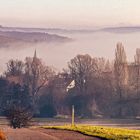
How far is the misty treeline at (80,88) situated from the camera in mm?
95938

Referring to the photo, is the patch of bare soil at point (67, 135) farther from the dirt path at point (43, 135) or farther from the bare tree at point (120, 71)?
the bare tree at point (120, 71)

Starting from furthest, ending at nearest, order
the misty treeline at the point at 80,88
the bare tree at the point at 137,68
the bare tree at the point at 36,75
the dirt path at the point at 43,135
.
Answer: the bare tree at the point at 36,75, the bare tree at the point at 137,68, the misty treeline at the point at 80,88, the dirt path at the point at 43,135

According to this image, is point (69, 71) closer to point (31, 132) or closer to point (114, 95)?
Result: point (114, 95)

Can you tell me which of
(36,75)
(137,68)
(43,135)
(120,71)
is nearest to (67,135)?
(43,135)

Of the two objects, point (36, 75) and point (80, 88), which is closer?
point (80, 88)

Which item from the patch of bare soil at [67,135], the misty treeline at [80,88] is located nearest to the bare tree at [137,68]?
the misty treeline at [80,88]

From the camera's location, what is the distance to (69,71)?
114 metres

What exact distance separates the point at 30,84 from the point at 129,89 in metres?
22.5

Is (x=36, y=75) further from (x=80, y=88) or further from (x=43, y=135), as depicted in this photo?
(x=43, y=135)

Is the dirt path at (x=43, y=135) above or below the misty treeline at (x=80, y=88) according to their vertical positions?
below

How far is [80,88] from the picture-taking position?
105m

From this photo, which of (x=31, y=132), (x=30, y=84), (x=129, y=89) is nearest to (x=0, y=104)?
(x=30, y=84)

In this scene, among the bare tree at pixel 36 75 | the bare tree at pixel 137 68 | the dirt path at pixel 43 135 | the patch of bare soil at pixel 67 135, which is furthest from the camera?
the bare tree at pixel 36 75

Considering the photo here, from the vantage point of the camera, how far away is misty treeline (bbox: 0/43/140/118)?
315 feet
